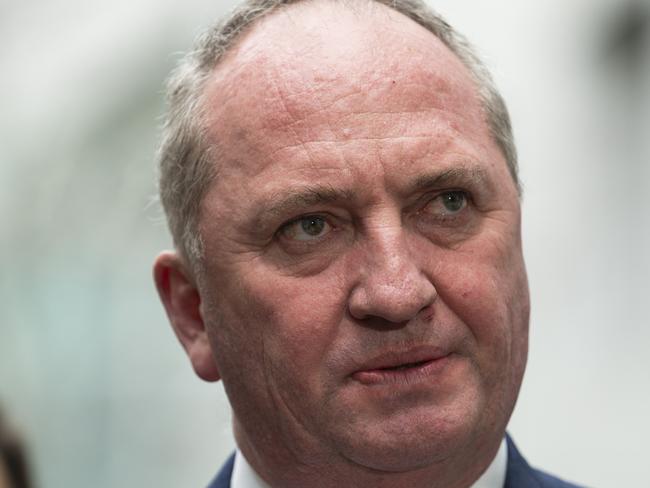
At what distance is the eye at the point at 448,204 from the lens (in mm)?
2791

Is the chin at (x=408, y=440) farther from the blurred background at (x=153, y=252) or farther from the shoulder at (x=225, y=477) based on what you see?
the blurred background at (x=153, y=252)

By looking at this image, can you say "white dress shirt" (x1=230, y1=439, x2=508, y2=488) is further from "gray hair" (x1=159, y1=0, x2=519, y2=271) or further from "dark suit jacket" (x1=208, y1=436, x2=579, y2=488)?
"gray hair" (x1=159, y1=0, x2=519, y2=271)

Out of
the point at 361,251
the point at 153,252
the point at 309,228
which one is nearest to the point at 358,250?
the point at 361,251

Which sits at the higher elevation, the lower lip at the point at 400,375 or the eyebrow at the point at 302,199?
the eyebrow at the point at 302,199

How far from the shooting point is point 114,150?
702 cm

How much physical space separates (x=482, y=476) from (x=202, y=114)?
122 cm

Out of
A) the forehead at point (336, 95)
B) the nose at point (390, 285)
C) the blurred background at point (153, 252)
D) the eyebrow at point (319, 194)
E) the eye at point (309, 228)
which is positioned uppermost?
the forehead at point (336, 95)

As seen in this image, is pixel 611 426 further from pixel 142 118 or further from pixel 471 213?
pixel 471 213

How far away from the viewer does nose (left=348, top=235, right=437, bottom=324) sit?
2.56 metres

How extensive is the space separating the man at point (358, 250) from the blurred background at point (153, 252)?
11.3 feet

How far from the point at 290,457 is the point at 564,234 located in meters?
3.85

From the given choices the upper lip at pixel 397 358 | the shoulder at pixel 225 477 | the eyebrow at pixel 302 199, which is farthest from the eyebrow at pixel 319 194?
the shoulder at pixel 225 477

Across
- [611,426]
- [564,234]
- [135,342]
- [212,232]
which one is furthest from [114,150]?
[212,232]

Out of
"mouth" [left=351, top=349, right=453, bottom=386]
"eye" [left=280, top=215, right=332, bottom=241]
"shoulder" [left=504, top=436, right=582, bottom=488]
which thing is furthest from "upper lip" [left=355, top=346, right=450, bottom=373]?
"shoulder" [left=504, top=436, right=582, bottom=488]
